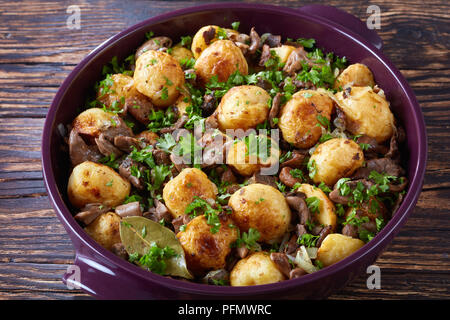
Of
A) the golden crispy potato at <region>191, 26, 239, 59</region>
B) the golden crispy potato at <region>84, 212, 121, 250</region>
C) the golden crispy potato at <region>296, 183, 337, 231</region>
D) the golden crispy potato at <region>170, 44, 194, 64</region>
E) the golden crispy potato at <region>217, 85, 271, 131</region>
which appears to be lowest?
the golden crispy potato at <region>84, 212, 121, 250</region>

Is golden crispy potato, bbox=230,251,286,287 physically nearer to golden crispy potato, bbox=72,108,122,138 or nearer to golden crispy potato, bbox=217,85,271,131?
golden crispy potato, bbox=217,85,271,131

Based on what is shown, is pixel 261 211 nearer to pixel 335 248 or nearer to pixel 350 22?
pixel 335 248

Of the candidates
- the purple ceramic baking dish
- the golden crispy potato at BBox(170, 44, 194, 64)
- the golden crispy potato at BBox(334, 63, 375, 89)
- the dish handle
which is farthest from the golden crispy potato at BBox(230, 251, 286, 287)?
the dish handle

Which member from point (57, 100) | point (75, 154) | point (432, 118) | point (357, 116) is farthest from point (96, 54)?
point (432, 118)

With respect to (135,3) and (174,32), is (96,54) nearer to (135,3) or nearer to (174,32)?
(174,32)

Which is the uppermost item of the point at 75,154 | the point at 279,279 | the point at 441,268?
the point at 75,154

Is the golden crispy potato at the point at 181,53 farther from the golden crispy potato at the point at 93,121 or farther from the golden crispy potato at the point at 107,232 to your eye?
the golden crispy potato at the point at 107,232
